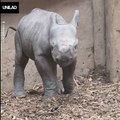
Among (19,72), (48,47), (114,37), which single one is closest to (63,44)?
(48,47)

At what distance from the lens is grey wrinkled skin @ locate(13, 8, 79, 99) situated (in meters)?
4.07

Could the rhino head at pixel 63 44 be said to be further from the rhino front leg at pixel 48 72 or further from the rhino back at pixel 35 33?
the rhino front leg at pixel 48 72

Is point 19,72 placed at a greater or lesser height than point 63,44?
lesser

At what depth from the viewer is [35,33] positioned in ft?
14.9

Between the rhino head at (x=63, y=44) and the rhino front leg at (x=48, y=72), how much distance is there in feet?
0.89

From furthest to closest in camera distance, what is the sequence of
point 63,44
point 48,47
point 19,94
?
1. point 19,94
2. point 48,47
3. point 63,44

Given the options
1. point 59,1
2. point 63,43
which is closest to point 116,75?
point 59,1

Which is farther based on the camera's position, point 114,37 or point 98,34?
point 98,34

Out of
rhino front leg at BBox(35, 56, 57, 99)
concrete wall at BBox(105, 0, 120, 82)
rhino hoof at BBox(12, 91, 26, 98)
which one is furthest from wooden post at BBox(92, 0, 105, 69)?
rhino front leg at BBox(35, 56, 57, 99)

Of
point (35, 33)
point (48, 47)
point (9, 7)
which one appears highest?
point (9, 7)

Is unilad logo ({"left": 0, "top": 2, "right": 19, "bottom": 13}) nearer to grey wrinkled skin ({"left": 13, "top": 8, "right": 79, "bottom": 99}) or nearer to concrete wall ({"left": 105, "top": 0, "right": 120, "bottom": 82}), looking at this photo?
concrete wall ({"left": 105, "top": 0, "right": 120, "bottom": 82})

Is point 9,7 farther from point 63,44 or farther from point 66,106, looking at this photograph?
point 63,44

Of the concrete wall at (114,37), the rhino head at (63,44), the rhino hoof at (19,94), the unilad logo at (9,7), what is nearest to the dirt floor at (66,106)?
the rhino hoof at (19,94)

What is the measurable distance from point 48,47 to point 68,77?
43cm
